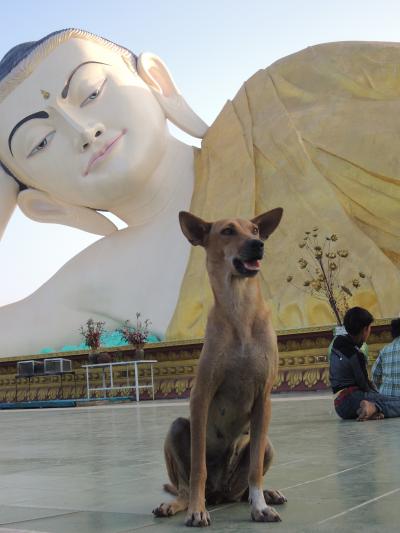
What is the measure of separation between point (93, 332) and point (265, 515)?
8.30 meters

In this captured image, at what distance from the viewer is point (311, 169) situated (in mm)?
10109

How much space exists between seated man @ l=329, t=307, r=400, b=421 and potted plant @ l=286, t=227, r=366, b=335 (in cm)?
380

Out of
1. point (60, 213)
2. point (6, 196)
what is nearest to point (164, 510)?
point (60, 213)

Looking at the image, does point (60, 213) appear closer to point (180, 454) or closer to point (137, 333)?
point (137, 333)

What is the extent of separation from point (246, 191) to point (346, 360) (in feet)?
21.6

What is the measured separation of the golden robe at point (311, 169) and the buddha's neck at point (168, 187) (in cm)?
31

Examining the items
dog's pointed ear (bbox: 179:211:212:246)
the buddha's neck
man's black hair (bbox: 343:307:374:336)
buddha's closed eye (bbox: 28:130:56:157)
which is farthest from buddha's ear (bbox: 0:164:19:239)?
dog's pointed ear (bbox: 179:211:212:246)

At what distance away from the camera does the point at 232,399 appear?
5.91ft

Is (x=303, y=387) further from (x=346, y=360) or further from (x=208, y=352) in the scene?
(x=208, y=352)

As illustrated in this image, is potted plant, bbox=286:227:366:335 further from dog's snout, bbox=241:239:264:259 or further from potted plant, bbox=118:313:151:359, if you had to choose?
dog's snout, bbox=241:239:264:259

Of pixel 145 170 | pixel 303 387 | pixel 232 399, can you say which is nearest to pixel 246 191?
pixel 145 170

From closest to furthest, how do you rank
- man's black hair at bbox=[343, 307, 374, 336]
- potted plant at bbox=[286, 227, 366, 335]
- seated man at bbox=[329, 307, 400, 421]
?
man's black hair at bbox=[343, 307, 374, 336] < seated man at bbox=[329, 307, 400, 421] < potted plant at bbox=[286, 227, 366, 335]

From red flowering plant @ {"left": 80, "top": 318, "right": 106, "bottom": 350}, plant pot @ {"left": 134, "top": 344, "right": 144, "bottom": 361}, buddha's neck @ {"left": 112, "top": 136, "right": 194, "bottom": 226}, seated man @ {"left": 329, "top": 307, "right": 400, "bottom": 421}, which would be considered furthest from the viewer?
buddha's neck @ {"left": 112, "top": 136, "right": 194, "bottom": 226}

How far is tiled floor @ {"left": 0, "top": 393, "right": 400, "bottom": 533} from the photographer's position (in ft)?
5.45
